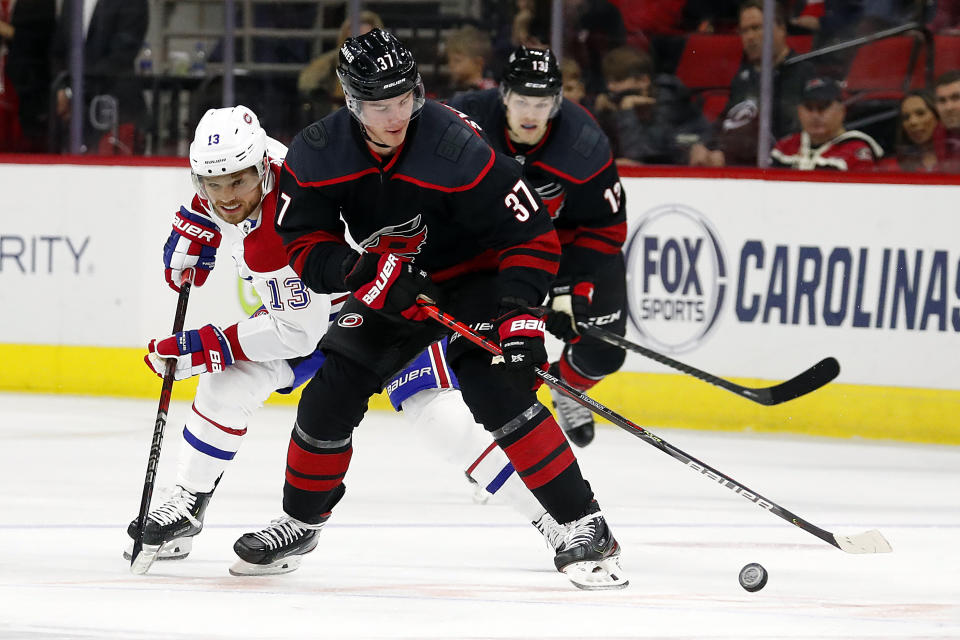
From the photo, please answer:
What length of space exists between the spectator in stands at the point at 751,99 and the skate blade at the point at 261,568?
3.11 m

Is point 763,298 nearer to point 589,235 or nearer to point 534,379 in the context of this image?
point 589,235

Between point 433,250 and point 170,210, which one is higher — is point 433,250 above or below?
above

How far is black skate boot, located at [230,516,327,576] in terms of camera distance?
3434 millimetres

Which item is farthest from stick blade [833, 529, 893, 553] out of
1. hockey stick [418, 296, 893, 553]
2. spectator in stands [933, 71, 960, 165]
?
spectator in stands [933, 71, 960, 165]

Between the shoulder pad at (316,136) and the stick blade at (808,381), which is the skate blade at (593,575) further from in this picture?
the shoulder pad at (316,136)

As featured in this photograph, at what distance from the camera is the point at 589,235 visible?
15.2ft

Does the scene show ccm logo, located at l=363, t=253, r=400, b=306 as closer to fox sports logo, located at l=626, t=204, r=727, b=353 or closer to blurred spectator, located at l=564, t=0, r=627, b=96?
fox sports logo, located at l=626, t=204, r=727, b=353

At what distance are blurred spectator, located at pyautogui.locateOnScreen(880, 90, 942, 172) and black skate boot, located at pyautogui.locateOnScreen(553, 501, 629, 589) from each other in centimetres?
298

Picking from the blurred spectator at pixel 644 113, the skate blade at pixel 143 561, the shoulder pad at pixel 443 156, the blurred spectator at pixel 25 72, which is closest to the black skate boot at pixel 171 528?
the skate blade at pixel 143 561

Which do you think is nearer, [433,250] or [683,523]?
[433,250]

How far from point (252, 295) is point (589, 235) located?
217 cm

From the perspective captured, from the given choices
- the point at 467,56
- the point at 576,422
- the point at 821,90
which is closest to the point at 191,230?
the point at 576,422

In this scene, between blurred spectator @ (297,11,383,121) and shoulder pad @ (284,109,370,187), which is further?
blurred spectator @ (297,11,383,121)

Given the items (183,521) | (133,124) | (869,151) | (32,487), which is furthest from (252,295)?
(183,521)
